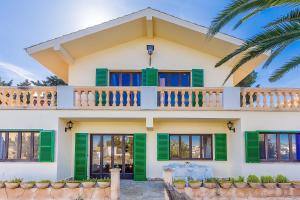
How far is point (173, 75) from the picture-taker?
14.2m

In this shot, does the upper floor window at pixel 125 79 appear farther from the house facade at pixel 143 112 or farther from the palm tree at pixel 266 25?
the palm tree at pixel 266 25

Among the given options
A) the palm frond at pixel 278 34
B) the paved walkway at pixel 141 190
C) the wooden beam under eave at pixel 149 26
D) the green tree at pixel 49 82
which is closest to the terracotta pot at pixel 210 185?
the paved walkway at pixel 141 190

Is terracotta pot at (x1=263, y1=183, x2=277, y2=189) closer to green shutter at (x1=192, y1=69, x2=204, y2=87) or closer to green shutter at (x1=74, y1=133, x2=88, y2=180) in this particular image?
green shutter at (x1=192, y1=69, x2=204, y2=87)

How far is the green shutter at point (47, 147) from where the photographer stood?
1143cm

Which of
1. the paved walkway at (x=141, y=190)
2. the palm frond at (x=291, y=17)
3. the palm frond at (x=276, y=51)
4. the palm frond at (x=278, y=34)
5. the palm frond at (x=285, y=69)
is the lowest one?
the paved walkway at (x=141, y=190)

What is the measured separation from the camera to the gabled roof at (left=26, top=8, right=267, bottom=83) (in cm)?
1259

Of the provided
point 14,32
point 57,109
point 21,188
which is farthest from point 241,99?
point 14,32

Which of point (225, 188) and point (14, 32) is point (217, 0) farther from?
point (14, 32)

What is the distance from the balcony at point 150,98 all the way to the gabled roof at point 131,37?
1.93m

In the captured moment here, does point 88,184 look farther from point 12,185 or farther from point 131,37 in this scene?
point 131,37

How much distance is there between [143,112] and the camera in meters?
11.8

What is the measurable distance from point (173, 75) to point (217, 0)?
4.67 meters

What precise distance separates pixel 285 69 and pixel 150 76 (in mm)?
6012

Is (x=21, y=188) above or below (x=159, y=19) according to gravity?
below
